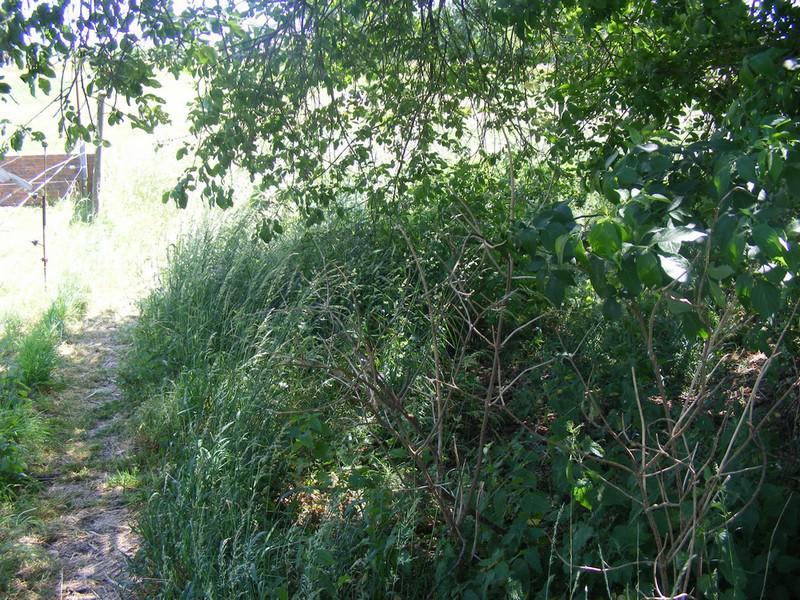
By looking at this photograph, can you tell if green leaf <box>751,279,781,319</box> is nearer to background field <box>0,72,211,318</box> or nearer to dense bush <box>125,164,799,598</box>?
dense bush <box>125,164,799,598</box>

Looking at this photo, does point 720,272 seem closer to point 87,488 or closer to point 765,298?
point 765,298

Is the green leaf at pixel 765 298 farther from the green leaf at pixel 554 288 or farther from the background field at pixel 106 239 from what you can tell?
the background field at pixel 106 239

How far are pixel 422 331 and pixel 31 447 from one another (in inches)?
94.0

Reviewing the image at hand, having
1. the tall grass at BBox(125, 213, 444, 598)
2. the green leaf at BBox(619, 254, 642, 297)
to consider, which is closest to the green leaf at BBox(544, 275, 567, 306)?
the green leaf at BBox(619, 254, 642, 297)

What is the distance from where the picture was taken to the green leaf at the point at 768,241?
1.65 m

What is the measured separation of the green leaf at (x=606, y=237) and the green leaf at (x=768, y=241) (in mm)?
295

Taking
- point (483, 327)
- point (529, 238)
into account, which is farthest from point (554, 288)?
point (483, 327)

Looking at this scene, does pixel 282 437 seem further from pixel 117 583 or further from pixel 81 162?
pixel 81 162

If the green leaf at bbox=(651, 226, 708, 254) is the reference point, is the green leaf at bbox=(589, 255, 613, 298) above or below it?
below

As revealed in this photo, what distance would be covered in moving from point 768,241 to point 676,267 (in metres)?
0.20

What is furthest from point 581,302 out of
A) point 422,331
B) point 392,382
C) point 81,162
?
point 81,162

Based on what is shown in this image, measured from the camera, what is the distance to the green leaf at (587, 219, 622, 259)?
180 centimetres

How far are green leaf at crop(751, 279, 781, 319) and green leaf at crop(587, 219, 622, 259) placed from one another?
0.32 m

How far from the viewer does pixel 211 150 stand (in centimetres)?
420
